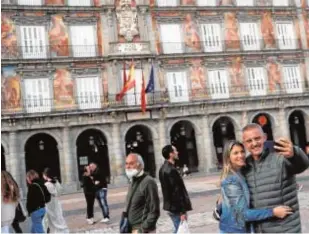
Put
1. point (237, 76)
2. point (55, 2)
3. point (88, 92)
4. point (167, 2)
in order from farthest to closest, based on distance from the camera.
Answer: point (237, 76)
point (167, 2)
point (55, 2)
point (88, 92)

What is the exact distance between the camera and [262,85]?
96.2 feet

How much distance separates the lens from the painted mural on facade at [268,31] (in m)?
30.0

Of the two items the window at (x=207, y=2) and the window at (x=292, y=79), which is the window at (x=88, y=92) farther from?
the window at (x=292, y=79)

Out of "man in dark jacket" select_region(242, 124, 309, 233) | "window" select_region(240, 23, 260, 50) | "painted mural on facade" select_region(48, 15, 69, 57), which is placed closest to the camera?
"man in dark jacket" select_region(242, 124, 309, 233)

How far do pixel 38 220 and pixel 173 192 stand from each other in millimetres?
3015

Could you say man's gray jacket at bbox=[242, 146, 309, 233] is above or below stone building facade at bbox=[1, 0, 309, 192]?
below

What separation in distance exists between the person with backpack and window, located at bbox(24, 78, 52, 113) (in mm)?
16862

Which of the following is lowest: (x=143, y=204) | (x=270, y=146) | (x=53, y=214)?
(x=53, y=214)

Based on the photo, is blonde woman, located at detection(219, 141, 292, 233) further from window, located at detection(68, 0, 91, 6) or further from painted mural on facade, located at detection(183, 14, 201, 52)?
painted mural on facade, located at detection(183, 14, 201, 52)

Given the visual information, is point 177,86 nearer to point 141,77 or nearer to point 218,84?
point 141,77

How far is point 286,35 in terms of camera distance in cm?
3072

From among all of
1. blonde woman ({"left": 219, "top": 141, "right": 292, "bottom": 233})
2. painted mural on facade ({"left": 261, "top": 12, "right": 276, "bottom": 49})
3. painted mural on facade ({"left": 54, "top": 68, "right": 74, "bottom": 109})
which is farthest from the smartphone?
painted mural on facade ({"left": 261, "top": 12, "right": 276, "bottom": 49})

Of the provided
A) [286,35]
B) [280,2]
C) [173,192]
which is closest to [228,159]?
[173,192]

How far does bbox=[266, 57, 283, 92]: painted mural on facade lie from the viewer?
29528 mm
